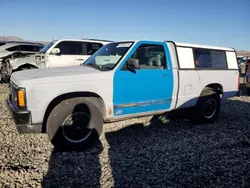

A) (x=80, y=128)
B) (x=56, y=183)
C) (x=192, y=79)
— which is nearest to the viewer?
(x=56, y=183)

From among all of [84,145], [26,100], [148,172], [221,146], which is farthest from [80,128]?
[221,146]

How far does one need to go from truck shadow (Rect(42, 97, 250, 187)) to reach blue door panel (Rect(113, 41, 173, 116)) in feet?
2.18

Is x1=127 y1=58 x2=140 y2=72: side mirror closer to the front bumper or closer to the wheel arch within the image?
the front bumper

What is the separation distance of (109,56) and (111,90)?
2.83 ft

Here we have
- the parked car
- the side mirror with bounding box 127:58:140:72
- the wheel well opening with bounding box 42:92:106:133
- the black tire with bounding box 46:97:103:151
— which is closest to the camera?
the black tire with bounding box 46:97:103:151

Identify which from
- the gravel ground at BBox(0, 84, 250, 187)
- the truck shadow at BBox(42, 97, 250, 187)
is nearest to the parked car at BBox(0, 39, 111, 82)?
the gravel ground at BBox(0, 84, 250, 187)

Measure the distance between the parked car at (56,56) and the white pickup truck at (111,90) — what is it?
15.2 ft

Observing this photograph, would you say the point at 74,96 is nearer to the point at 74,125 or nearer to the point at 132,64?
the point at 74,125

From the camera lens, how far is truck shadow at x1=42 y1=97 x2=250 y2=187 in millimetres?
3021

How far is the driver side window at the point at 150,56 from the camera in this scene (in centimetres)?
443

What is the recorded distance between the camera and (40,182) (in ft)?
9.53

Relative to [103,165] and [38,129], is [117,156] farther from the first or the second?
[38,129]

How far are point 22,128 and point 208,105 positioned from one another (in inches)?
167

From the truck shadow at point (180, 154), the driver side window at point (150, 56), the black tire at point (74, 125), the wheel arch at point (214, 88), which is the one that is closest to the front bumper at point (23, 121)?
the black tire at point (74, 125)
